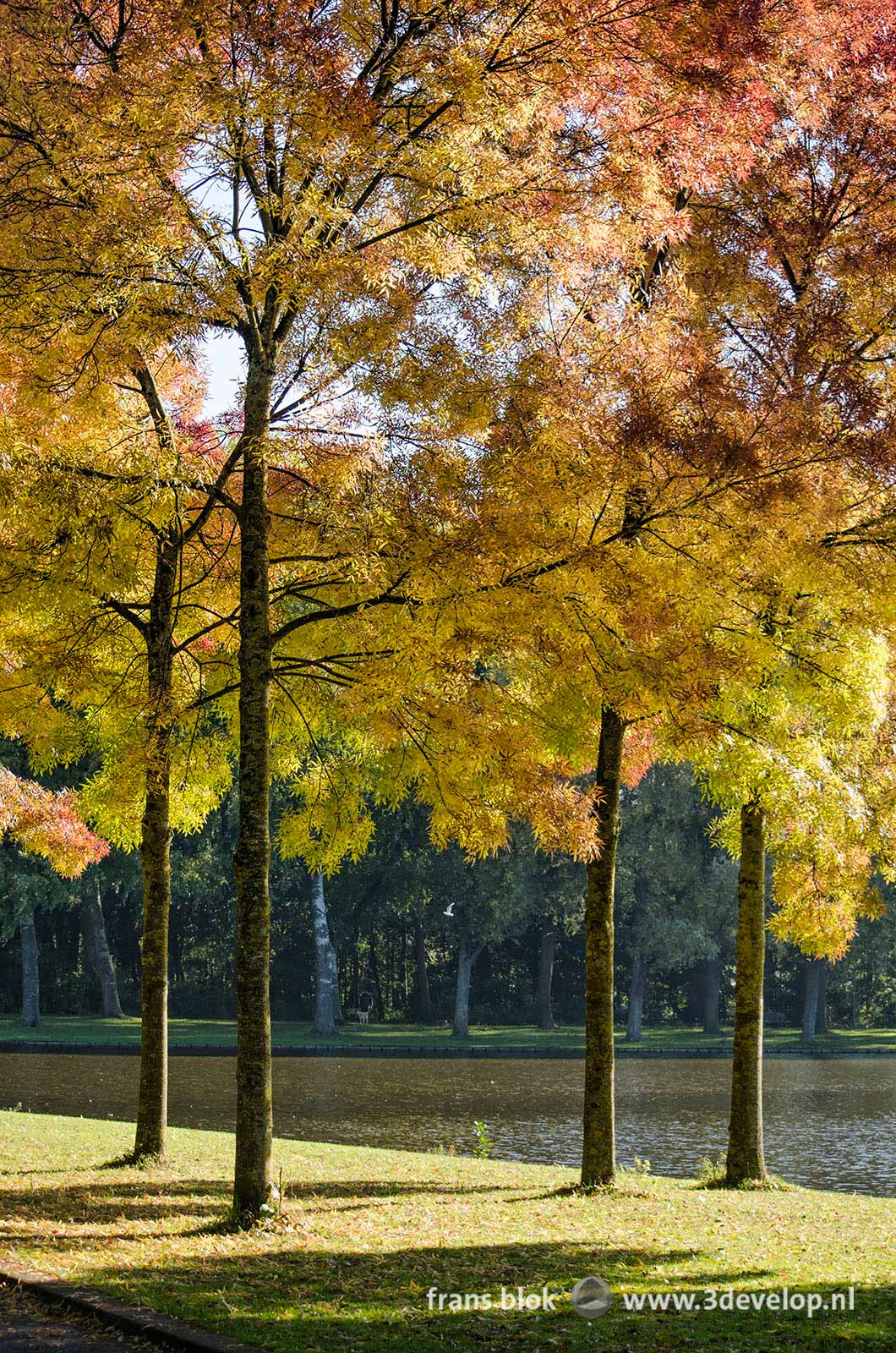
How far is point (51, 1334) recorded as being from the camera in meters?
5.90

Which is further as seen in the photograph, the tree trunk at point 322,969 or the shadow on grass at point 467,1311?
the tree trunk at point 322,969

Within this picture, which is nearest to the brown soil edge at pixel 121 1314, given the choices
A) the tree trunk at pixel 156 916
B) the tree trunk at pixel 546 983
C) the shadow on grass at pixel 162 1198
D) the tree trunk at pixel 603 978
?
the shadow on grass at pixel 162 1198

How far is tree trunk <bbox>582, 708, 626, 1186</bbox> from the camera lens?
1103 centimetres

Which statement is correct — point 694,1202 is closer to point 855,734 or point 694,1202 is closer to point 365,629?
point 855,734

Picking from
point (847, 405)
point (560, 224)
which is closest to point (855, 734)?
point (847, 405)

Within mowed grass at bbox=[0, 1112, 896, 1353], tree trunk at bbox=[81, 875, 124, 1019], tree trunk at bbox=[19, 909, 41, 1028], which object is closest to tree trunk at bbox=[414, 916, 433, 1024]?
tree trunk at bbox=[81, 875, 124, 1019]

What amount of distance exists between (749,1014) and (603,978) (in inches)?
99.2

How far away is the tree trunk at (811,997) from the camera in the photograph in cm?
4872

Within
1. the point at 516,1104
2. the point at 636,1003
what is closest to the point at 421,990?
the point at 636,1003

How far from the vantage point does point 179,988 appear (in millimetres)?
58156

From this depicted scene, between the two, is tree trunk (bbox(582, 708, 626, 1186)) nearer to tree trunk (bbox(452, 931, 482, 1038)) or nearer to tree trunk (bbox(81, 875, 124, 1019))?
tree trunk (bbox(452, 931, 482, 1038))

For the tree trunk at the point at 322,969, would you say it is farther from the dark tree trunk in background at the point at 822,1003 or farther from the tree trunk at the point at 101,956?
the dark tree trunk in background at the point at 822,1003

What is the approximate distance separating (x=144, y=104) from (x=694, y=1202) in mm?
9633

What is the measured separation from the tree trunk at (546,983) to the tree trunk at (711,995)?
262 inches
